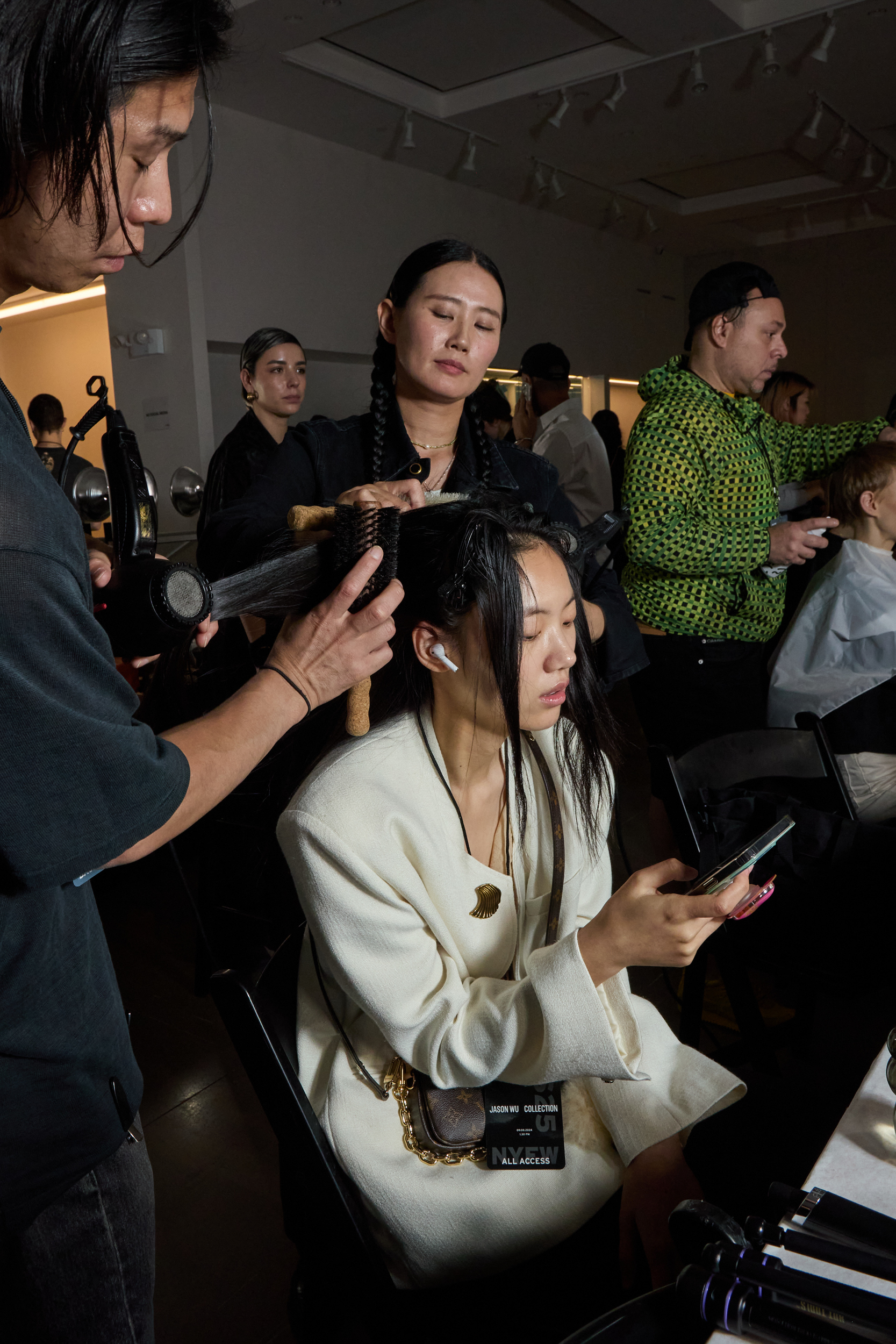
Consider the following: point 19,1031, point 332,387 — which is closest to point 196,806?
point 19,1031

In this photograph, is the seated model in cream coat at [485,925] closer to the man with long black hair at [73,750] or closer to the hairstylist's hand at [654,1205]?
the hairstylist's hand at [654,1205]

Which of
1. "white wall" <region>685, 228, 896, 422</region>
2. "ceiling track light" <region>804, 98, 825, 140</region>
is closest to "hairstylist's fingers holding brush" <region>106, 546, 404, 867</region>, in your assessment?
"ceiling track light" <region>804, 98, 825, 140</region>

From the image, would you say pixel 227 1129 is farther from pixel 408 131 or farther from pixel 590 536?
pixel 408 131

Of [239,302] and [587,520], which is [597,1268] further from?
[239,302]

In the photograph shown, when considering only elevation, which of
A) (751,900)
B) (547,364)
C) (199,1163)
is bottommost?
(199,1163)

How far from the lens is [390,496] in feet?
4.16

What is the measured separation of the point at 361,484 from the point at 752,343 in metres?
1.17

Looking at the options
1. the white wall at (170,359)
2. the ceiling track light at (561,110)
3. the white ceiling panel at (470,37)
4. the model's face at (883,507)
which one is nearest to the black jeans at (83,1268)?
the model's face at (883,507)

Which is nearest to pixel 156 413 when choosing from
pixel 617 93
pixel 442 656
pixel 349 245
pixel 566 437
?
pixel 349 245

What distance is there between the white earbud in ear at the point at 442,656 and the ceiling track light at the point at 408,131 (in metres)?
5.28

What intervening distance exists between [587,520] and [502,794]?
117 inches

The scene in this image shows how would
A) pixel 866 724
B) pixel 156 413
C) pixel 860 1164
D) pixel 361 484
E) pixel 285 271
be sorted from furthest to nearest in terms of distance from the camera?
pixel 285 271 → pixel 156 413 → pixel 866 724 → pixel 361 484 → pixel 860 1164

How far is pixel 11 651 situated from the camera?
606 millimetres

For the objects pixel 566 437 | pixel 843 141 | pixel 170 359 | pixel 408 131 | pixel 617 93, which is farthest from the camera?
pixel 843 141
